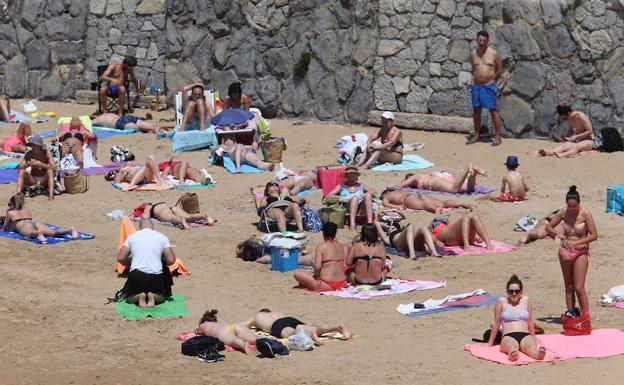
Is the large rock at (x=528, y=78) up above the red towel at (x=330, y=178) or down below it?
above

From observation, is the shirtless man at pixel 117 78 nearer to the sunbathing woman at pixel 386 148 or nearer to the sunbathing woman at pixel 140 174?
the sunbathing woman at pixel 140 174

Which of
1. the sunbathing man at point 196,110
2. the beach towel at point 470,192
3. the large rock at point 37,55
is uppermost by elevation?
the large rock at point 37,55

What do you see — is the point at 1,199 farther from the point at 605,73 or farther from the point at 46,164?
the point at 605,73

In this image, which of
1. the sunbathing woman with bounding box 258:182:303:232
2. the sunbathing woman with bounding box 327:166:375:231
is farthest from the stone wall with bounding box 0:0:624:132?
the sunbathing woman with bounding box 258:182:303:232

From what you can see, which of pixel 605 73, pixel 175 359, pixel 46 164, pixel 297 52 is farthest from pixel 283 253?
pixel 297 52

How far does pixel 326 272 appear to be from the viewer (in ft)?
51.2

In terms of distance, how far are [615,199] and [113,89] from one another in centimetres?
1117

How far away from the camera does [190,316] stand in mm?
14453

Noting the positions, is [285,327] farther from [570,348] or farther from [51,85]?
[51,85]

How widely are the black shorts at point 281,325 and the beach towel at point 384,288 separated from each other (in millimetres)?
1807

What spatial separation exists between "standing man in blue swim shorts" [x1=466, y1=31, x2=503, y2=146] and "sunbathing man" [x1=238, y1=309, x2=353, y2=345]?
379 inches

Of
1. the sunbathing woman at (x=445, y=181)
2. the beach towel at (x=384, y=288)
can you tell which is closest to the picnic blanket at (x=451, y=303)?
the beach towel at (x=384, y=288)

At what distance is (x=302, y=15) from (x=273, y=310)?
1130 centimetres

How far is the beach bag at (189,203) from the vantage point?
19.3 meters
